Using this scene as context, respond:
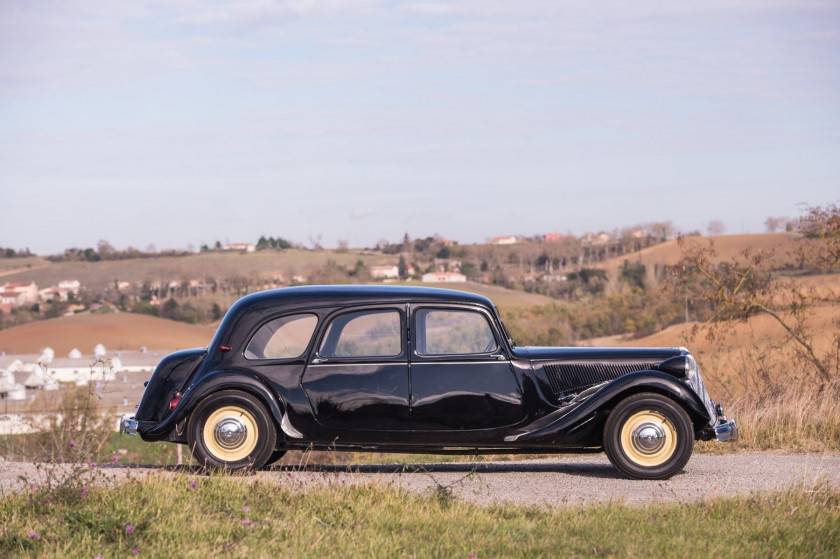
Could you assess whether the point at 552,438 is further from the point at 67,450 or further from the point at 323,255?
the point at 323,255

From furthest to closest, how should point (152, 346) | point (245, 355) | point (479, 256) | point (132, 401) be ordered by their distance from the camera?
point (479, 256) → point (152, 346) → point (132, 401) → point (245, 355)

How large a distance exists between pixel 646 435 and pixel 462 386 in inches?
65.4

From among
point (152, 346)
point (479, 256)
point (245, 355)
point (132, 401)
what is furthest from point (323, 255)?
point (245, 355)

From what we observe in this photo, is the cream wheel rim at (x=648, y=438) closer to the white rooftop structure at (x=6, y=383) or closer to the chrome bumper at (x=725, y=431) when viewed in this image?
the chrome bumper at (x=725, y=431)

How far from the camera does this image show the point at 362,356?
8.05 metres

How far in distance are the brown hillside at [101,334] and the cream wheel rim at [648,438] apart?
94191mm

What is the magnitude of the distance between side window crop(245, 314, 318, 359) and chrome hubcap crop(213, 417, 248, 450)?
605mm

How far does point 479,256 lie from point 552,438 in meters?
127

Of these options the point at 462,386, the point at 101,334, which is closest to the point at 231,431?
the point at 462,386

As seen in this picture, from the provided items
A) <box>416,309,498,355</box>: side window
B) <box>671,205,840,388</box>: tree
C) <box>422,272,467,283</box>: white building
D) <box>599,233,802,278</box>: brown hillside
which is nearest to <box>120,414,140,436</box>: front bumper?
<box>416,309,498,355</box>: side window

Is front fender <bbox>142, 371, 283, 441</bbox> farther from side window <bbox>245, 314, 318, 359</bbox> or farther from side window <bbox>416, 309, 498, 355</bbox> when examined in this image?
side window <bbox>416, 309, 498, 355</bbox>

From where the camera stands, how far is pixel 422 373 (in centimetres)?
796

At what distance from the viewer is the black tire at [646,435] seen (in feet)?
25.7

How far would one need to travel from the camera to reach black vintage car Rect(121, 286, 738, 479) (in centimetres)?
789
